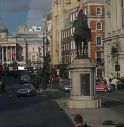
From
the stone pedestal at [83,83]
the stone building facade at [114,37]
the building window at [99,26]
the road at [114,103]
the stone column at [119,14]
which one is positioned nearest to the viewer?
the stone pedestal at [83,83]

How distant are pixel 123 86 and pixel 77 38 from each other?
133 ft

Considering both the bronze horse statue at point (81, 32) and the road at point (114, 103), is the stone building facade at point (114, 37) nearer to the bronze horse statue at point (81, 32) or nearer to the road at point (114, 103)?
the road at point (114, 103)

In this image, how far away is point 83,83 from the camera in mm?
34156

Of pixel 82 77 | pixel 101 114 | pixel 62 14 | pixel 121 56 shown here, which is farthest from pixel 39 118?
pixel 62 14

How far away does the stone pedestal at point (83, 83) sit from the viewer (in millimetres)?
34031

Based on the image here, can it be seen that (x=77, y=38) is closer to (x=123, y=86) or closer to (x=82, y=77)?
(x=82, y=77)

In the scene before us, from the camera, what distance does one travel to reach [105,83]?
67.4m

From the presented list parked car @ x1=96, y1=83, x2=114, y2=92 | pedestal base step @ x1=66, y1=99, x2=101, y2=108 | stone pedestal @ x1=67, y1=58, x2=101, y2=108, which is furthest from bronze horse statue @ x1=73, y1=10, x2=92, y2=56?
parked car @ x1=96, y1=83, x2=114, y2=92

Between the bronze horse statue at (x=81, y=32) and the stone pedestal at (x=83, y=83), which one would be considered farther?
the bronze horse statue at (x=81, y=32)

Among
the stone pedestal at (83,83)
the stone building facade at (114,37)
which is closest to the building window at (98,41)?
the stone building facade at (114,37)

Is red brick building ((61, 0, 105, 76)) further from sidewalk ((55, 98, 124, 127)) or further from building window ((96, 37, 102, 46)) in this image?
sidewalk ((55, 98, 124, 127))

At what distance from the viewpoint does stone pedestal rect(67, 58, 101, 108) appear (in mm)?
34031

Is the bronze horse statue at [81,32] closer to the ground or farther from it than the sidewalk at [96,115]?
farther from it

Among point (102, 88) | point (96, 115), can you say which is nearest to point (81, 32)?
point (96, 115)
